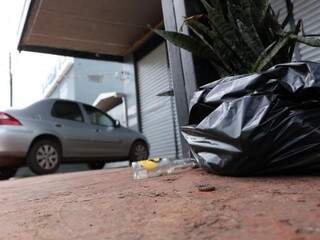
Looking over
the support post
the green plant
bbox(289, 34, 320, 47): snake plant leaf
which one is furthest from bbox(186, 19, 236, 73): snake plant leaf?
bbox(289, 34, 320, 47): snake plant leaf

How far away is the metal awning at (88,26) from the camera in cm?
948

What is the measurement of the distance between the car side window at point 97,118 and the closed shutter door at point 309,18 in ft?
17.5

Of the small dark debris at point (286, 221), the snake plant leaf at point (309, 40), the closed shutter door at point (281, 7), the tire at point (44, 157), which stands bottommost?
the small dark debris at point (286, 221)

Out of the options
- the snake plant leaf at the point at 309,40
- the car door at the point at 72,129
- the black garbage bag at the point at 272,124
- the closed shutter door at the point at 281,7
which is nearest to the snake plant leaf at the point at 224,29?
the snake plant leaf at the point at 309,40

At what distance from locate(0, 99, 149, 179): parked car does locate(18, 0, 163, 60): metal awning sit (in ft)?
7.20

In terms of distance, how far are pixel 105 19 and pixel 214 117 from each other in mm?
7889

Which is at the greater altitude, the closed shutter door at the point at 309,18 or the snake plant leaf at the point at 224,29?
the closed shutter door at the point at 309,18

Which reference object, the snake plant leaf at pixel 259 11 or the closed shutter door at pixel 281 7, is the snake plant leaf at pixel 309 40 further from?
the closed shutter door at pixel 281 7

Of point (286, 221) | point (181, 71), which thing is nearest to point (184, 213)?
point (286, 221)

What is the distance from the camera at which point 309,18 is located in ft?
18.6

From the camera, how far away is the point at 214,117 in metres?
2.92

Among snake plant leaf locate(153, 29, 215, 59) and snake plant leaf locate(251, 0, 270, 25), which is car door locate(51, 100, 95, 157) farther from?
snake plant leaf locate(251, 0, 270, 25)

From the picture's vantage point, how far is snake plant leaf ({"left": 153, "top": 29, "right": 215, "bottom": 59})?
12.2ft

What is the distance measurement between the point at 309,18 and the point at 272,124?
3624 millimetres
